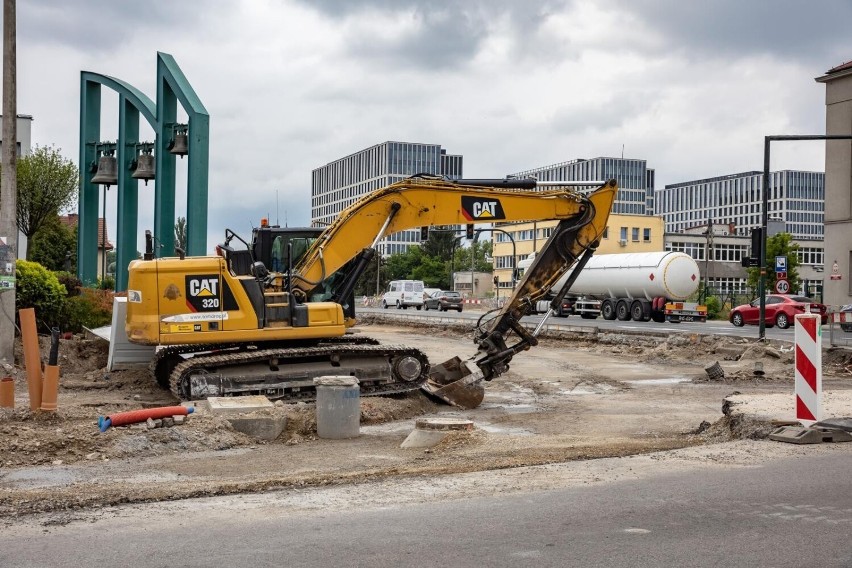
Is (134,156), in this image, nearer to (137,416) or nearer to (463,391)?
(463,391)

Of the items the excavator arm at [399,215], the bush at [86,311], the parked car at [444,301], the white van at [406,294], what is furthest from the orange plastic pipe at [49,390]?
the white van at [406,294]

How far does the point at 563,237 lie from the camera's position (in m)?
16.6

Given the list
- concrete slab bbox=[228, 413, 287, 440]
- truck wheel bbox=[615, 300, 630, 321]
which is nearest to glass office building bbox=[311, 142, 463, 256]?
truck wheel bbox=[615, 300, 630, 321]

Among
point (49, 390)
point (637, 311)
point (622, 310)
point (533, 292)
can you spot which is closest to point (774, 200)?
point (622, 310)

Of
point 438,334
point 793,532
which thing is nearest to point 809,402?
point 793,532

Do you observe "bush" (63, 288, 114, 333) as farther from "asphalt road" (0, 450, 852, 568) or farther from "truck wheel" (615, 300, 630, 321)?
"truck wheel" (615, 300, 630, 321)

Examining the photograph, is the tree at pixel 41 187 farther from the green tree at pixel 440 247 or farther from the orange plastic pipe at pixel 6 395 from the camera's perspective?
the green tree at pixel 440 247

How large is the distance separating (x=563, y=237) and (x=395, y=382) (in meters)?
3.83

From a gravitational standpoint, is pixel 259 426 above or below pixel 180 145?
below

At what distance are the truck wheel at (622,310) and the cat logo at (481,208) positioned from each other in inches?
1336

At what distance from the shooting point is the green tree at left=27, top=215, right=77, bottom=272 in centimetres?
4700

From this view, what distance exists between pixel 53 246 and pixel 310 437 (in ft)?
140

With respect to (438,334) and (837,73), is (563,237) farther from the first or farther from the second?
(837,73)

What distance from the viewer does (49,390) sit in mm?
12023
